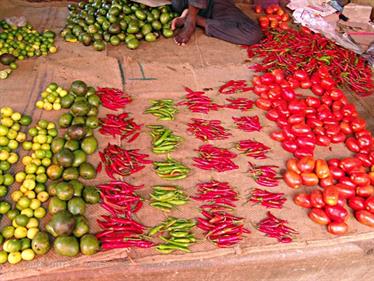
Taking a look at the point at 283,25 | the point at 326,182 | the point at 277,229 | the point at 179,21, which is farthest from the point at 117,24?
the point at 277,229

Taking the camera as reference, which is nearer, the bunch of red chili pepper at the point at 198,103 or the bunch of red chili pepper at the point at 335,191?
the bunch of red chili pepper at the point at 335,191

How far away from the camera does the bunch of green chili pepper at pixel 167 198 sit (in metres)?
2.54

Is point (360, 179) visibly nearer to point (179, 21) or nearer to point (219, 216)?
point (219, 216)

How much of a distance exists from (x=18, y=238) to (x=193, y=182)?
1284mm

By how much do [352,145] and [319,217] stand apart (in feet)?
3.38

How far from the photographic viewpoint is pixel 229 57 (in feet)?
15.0

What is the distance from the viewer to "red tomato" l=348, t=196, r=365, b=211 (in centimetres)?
265

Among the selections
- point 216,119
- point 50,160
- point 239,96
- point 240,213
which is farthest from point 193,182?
point 239,96

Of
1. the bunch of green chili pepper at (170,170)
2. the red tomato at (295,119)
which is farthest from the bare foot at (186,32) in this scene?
the bunch of green chili pepper at (170,170)

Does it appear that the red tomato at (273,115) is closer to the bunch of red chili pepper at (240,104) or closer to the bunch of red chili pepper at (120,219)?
the bunch of red chili pepper at (240,104)

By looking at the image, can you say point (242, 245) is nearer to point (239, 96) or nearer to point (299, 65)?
point (239, 96)

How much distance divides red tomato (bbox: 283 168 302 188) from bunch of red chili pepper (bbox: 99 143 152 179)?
112 cm

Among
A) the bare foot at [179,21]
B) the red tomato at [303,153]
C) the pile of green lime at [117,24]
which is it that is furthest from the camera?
the bare foot at [179,21]

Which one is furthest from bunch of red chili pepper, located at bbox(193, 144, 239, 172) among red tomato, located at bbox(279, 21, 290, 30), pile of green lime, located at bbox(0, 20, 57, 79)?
red tomato, located at bbox(279, 21, 290, 30)
